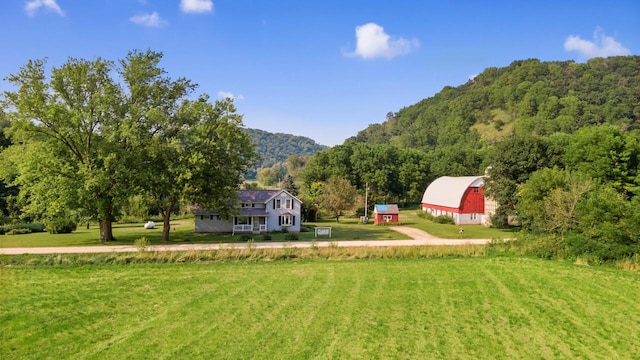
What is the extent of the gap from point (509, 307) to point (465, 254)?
36.7ft

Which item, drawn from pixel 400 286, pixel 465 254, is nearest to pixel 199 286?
pixel 400 286

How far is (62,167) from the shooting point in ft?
104

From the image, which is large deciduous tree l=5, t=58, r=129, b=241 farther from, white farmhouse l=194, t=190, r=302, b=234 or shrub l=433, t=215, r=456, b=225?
shrub l=433, t=215, r=456, b=225

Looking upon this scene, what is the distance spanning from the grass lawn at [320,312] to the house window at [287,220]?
74.1ft

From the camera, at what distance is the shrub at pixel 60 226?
41.8 metres

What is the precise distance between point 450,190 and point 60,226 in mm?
48201

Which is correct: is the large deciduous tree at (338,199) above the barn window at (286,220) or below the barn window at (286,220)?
above

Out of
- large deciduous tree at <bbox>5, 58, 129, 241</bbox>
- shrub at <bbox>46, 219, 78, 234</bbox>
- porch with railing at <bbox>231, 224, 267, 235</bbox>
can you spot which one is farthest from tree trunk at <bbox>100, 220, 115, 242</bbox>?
porch with railing at <bbox>231, 224, 267, 235</bbox>

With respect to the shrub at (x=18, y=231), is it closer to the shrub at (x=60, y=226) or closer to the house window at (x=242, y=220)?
the shrub at (x=60, y=226)

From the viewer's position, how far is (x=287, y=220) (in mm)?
45625

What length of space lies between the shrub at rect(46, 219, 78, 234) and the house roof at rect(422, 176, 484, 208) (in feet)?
149

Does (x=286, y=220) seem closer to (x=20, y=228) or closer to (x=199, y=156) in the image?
(x=199, y=156)

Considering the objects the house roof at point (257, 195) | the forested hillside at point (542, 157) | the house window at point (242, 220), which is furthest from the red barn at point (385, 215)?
the house window at point (242, 220)

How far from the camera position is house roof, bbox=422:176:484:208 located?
54.5 meters
